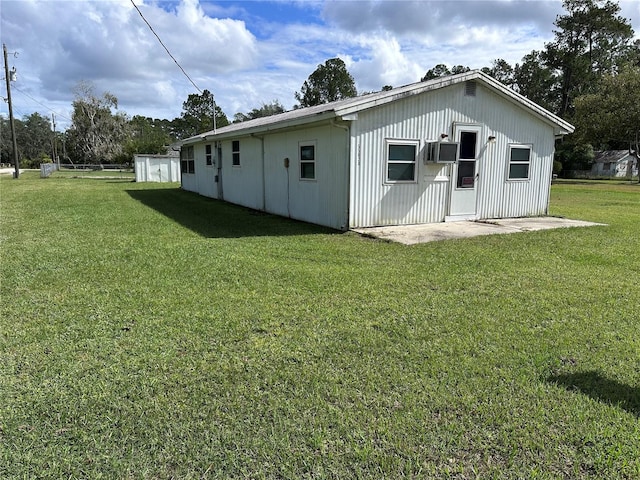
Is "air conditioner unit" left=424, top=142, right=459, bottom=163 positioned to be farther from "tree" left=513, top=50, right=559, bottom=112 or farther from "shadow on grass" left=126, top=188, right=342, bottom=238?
"tree" left=513, top=50, right=559, bottom=112

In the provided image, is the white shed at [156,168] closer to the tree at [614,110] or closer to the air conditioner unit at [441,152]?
the air conditioner unit at [441,152]

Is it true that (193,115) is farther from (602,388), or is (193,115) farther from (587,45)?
(602,388)

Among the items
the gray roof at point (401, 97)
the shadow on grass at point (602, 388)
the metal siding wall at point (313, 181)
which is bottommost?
the shadow on grass at point (602, 388)

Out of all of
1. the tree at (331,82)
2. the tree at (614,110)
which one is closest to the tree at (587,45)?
the tree at (614,110)

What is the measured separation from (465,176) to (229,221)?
5.54m

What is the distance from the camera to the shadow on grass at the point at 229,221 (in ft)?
28.1

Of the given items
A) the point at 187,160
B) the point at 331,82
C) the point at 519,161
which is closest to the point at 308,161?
the point at 519,161

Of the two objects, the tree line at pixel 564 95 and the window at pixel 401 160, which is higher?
the tree line at pixel 564 95

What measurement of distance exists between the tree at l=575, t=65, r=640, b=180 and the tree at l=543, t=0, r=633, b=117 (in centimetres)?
797

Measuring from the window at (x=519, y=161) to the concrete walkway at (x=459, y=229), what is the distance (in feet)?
3.63

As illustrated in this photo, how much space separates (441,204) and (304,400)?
306 inches

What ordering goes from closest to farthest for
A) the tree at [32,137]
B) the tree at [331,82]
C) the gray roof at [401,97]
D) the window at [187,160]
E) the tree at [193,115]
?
1. the gray roof at [401,97]
2. the window at [187,160]
3. the tree at [331,82]
4. the tree at [193,115]
5. the tree at [32,137]

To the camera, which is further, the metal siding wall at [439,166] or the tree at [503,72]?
the tree at [503,72]

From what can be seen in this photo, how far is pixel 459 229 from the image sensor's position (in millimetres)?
8820
